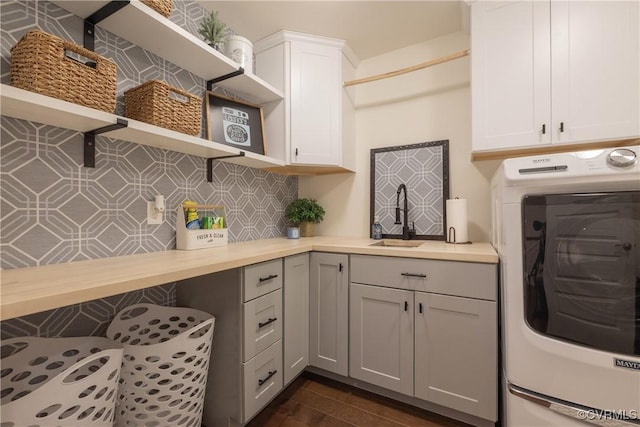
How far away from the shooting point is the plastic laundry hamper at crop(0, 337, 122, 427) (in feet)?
2.56

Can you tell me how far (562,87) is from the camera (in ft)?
4.86

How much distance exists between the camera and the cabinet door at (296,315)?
64.2 inches

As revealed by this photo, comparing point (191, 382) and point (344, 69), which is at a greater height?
point (344, 69)

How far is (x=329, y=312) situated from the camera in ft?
5.88

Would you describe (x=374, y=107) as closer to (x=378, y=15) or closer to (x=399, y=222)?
(x=378, y=15)

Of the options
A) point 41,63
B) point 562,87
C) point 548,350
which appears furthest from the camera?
point 562,87

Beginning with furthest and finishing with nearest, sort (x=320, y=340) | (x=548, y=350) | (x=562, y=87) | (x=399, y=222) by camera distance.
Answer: (x=399, y=222)
(x=320, y=340)
(x=562, y=87)
(x=548, y=350)

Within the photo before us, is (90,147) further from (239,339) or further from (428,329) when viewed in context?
(428,329)

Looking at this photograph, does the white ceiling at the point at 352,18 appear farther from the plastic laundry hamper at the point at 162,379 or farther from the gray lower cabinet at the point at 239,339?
the plastic laundry hamper at the point at 162,379

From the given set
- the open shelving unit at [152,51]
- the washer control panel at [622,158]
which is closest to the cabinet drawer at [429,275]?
the washer control panel at [622,158]

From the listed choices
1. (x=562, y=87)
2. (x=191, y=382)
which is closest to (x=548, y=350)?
(x=562, y=87)

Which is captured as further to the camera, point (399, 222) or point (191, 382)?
point (399, 222)

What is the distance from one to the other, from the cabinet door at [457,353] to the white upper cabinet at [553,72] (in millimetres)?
937

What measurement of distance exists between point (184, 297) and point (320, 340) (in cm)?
87
